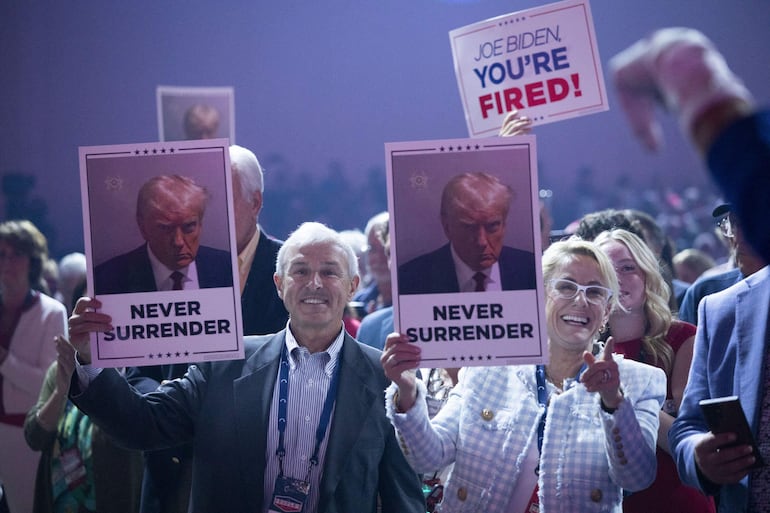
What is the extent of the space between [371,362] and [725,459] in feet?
3.73

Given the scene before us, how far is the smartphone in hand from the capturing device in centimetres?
248

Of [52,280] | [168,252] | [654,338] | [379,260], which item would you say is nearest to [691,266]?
[379,260]

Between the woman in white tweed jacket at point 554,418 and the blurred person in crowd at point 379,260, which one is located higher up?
the blurred person in crowd at point 379,260

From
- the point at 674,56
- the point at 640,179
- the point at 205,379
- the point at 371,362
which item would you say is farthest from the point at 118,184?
the point at 640,179

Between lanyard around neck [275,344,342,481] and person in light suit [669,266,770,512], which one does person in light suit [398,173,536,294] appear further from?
person in light suit [669,266,770,512]

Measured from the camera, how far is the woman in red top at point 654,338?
321 cm

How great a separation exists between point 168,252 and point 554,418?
1268 mm

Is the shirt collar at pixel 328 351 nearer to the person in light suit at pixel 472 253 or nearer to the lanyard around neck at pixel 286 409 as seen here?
the lanyard around neck at pixel 286 409

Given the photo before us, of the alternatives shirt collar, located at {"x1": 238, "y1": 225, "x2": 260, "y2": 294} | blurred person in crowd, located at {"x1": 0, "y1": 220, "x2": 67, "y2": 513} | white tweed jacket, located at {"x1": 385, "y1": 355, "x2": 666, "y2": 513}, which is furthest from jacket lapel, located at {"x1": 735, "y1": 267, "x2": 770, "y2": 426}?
blurred person in crowd, located at {"x1": 0, "y1": 220, "x2": 67, "y2": 513}

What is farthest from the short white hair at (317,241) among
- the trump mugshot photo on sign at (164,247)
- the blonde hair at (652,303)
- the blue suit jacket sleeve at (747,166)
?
the blue suit jacket sleeve at (747,166)

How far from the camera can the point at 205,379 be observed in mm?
3121

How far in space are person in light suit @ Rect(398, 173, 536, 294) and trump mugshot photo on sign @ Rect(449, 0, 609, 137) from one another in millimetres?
1403

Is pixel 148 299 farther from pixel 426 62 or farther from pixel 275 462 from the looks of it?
pixel 426 62

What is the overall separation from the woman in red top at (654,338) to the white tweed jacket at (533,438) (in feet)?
1.29
